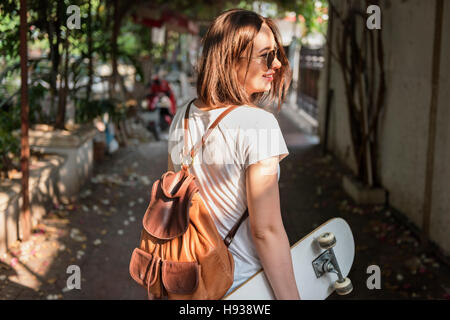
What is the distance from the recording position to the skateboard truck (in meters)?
1.80

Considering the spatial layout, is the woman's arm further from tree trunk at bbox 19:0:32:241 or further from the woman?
tree trunk at bbox 19:0:32:241

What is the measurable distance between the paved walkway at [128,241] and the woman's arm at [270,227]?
2.48m

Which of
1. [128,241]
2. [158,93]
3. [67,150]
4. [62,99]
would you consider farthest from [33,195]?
[158,93]

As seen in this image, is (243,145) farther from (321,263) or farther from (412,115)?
(412,115)

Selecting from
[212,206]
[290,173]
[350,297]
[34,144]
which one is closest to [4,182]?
[34,144]

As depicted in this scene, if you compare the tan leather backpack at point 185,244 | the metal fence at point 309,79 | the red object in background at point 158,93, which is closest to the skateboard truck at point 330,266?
the tan leather backpack at point 185,244

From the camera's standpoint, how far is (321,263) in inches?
72.4

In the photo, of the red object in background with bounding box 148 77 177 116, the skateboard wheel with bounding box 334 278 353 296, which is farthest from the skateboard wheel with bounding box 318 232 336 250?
the red object in background with bounding box 148 77 177 116

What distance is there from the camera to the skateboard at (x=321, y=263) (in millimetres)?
1787

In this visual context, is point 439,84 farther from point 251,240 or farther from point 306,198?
point 251,240

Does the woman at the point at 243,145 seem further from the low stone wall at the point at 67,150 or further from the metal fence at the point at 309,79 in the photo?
the metal fence at the point at 309,79

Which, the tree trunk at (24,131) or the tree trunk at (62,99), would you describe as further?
the tree trunk at (62,99)

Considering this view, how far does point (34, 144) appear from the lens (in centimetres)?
610

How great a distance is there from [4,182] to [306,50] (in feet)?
35.0
